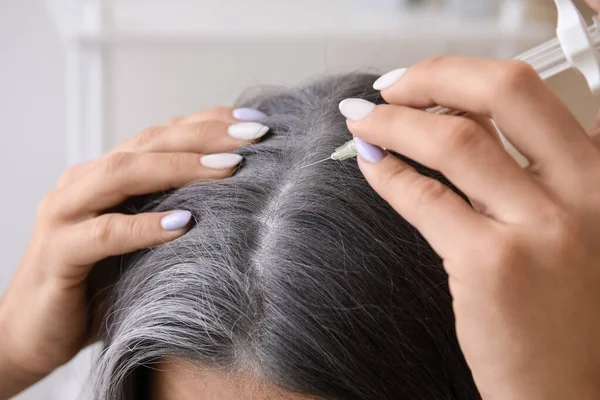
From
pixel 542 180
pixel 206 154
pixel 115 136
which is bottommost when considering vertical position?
pixel 115 136

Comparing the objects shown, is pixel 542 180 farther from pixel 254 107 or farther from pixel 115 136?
pixel 115 136

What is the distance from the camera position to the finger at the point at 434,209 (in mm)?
403

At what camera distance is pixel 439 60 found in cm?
45

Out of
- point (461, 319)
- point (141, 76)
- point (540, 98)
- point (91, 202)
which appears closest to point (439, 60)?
point (540, 98)

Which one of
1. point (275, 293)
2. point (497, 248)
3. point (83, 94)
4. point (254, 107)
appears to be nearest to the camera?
point (497, 248)

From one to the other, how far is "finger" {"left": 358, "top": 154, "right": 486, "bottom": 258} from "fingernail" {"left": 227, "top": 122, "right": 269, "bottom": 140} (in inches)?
10.1

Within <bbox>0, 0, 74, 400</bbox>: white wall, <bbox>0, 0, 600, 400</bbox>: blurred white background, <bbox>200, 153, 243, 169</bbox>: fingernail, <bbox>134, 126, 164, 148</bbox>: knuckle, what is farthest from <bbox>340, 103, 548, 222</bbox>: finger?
<bbox>0, 0, 74, 400</bbox>: white wall

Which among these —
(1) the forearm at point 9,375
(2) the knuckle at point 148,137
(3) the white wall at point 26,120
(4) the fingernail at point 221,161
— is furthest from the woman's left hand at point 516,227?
(3) the white wall at point 26,120

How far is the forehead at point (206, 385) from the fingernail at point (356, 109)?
0.27 metres

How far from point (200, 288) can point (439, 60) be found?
0.32 meters

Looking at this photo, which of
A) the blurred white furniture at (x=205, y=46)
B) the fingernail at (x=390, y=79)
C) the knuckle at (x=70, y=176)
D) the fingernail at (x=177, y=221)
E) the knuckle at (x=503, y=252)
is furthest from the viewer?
the blurred white furniture at (x=205, y=46)

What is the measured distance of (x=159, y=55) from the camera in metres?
1.34

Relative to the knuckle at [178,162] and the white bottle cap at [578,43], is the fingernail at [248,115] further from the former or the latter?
the white bottle cap at [578,43]

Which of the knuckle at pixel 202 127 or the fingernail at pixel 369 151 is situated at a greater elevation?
the fingernail at pixel 369 151
